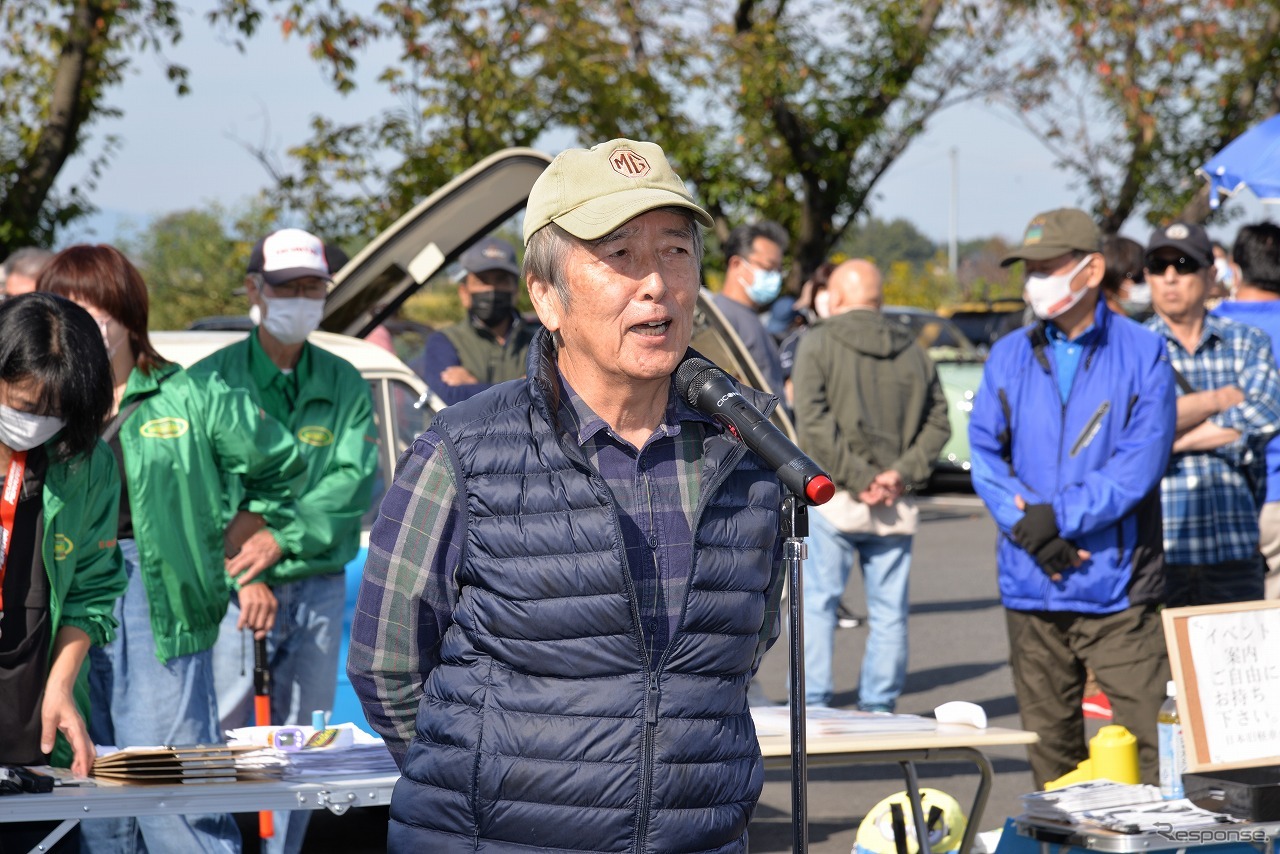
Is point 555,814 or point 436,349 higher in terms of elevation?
point 436,349

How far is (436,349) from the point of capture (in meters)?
7.64

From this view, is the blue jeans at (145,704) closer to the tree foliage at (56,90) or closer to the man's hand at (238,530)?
the man's hand at (238,530)

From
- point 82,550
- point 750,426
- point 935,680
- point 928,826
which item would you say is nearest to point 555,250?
point 750,426

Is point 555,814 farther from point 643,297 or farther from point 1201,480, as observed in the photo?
point 1201,480

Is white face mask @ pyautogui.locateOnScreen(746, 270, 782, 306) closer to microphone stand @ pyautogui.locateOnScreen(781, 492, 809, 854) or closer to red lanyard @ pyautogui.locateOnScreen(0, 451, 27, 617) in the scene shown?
red lanyard @ pyautogui.locateOnScreen(0, 451, 27, 617)

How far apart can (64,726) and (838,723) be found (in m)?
2.16

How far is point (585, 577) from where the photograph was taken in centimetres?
263

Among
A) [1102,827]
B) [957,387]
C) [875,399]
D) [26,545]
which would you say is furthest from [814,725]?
[957,387]

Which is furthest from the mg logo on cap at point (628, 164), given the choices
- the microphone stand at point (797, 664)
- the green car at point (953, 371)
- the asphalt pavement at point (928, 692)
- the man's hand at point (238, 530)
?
the green car at point (953, 371)

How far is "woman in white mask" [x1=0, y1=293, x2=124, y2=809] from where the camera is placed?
3.83m

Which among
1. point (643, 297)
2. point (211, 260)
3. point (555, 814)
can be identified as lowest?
point (555, 814)

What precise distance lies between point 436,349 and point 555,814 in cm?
524

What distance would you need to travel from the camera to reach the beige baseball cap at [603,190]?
104 inches

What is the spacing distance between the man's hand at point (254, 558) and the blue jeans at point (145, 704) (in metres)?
0.62
